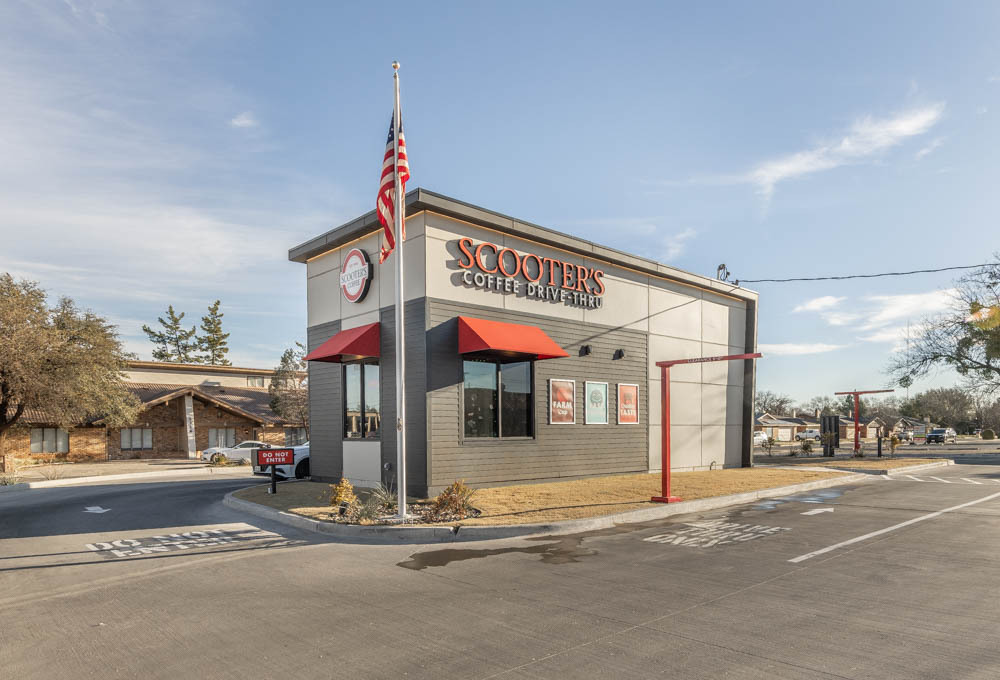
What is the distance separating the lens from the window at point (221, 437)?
145ft

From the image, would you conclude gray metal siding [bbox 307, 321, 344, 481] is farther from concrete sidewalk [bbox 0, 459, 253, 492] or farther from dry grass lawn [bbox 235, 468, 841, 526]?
concrete sidewalk [bbox 0, 459, 253, 492]

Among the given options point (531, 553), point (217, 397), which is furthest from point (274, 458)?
point (217, 397)

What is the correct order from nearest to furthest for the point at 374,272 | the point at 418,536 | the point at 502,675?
the point at 502,675, the point at 418,536, the point at 374,272

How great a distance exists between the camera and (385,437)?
649 inches

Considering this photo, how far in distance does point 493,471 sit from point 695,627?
1066 centimetres

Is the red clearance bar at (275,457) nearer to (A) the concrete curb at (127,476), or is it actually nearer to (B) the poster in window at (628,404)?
(B) the poster in window at (628,404)

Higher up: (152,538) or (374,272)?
(374,272)

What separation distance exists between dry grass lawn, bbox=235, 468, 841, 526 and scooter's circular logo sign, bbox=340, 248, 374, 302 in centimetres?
539

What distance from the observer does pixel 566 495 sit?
1524 cm

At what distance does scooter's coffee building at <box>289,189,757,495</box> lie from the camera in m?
15.8

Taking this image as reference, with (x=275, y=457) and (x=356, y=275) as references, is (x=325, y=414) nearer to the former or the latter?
(x=275, y=457)

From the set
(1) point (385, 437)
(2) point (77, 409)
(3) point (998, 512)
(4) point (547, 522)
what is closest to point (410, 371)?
(1) point (385, 437)

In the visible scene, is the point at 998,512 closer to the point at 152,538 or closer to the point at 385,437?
the point at 385,437

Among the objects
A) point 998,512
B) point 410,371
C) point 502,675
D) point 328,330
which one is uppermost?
point 328,330
